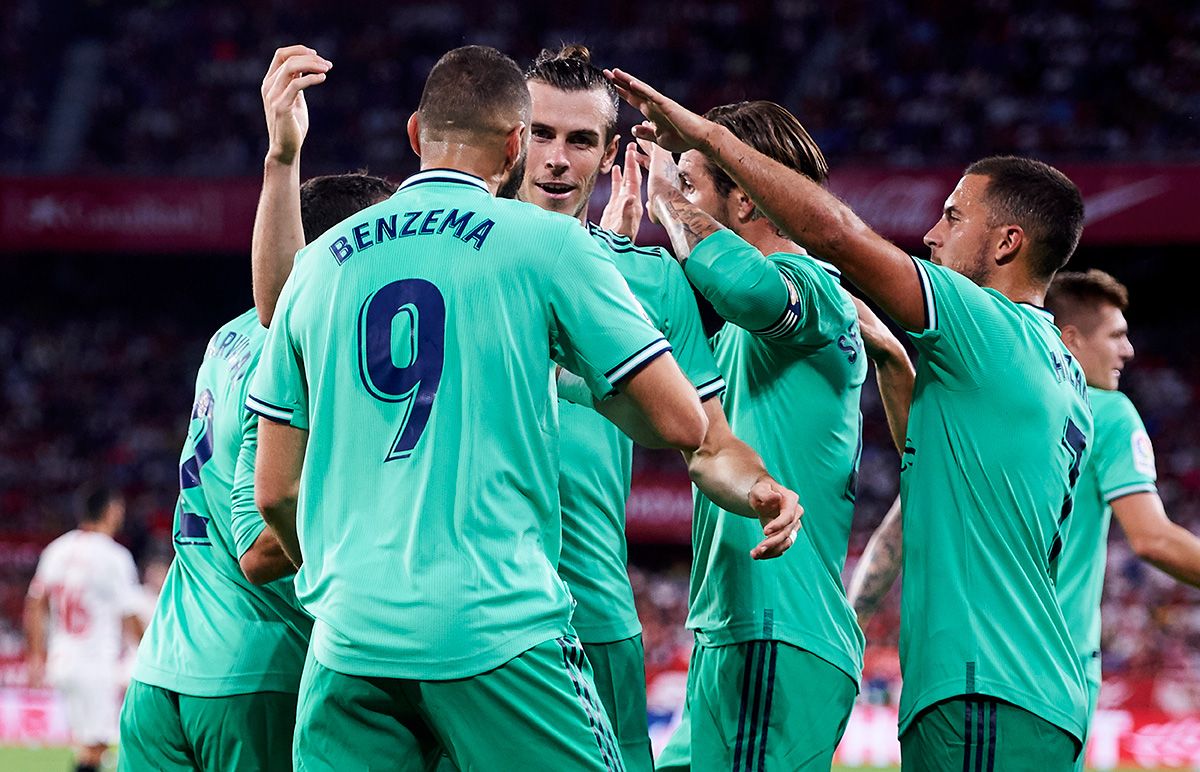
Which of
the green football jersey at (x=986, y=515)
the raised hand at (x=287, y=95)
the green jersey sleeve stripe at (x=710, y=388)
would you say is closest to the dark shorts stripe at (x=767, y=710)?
the green football jersey at (x=986, y=515)

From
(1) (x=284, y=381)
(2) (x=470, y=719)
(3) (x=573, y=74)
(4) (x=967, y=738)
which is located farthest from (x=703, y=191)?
(2) (x=470, y=719)

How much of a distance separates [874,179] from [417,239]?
1780cm

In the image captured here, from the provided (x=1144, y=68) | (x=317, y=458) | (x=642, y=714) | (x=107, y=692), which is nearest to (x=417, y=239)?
(x=317, y=458)

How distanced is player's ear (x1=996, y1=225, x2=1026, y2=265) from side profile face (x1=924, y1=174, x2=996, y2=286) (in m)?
0.02

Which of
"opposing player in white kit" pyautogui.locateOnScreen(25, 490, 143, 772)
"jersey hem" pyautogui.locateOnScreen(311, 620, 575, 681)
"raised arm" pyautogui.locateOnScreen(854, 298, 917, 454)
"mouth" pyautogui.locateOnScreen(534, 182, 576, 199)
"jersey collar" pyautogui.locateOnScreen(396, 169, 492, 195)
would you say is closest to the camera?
"jersey hem" pyautogui.locateOnScreen(311, 620, 575, 681)

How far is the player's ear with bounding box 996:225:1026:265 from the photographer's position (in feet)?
13.8

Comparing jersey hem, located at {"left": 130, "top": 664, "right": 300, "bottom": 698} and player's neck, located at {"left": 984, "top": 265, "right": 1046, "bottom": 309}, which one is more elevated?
player's neck, located at {"left": 984, "top": 265, "right": 1046, "bottom": 309}

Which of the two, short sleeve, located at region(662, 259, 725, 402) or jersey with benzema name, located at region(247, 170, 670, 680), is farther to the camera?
short sleeve, located at region(662, 259, 725, 402)

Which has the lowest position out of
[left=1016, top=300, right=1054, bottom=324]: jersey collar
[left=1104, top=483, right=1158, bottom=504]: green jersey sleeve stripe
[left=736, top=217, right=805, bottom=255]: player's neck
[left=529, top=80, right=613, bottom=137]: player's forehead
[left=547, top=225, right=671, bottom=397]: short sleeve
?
[left=1104, top=483, right=1158, bottom=504]: green jersey sleeve stripe

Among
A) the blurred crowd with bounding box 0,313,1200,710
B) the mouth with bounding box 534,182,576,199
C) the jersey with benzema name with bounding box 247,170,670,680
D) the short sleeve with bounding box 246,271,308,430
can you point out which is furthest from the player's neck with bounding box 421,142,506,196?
the blurred crowd with bounding box 0,313,1200,710

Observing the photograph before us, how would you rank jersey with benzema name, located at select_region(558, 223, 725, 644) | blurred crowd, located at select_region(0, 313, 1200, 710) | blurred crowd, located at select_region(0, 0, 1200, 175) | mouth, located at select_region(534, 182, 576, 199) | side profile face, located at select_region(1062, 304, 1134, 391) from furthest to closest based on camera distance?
blurred crowd, located at select_region(0, 0, 1200, 175), blurred crowd, located at select_region(0, 313, 1200, 710), side profile face, located at select_region(1062, 304, 1134, 391), mouth, located at select_region(534, 182, 576, 199), jersey with benzema name, located at select_region(558, 223, 725, 644)

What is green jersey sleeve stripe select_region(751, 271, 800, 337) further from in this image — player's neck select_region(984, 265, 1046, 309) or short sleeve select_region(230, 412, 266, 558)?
short sleeve select_region(230, 412, 266, 558)

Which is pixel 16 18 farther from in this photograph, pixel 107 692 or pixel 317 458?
pixel 317 458

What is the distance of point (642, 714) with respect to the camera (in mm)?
4277
